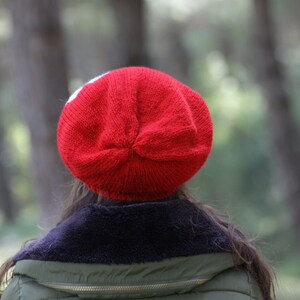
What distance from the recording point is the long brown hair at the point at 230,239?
2.03 metres

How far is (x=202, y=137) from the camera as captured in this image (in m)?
2.03

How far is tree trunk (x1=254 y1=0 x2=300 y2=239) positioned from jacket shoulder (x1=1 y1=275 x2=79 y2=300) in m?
8.63

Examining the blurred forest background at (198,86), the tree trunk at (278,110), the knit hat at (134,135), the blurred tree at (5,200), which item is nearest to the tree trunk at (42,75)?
the blurred forest background at (198,86)

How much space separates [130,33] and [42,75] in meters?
1.64

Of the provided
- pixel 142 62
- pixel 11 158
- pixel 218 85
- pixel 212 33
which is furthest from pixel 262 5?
pixel 11 158

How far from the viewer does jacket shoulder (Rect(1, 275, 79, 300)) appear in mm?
1912

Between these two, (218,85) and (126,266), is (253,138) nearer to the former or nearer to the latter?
(218,85)

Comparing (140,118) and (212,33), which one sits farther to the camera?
(212,33)

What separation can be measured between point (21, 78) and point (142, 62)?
53.4 inches

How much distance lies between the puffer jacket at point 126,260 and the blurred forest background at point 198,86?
14.6 inches

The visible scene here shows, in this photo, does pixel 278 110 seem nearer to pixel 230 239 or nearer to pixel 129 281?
pixel 230 239

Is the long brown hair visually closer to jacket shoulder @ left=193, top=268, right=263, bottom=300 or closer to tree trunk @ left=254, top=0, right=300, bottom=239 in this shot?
jacket shoulder @ left=193, top=268, right=263, bottom=300

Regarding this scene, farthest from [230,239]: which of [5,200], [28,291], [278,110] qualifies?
[5,200]

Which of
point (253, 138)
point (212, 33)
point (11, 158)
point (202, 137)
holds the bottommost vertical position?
point (11, 158)
